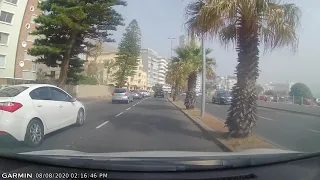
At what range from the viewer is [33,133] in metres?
7.61

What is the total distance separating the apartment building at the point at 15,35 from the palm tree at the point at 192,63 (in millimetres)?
28836

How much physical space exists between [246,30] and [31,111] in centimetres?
595

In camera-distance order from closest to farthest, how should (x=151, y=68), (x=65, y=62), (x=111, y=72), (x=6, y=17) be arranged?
(x=65, y=62), (x=6, y=17), (x=111, y=72), (x=151, y=68)

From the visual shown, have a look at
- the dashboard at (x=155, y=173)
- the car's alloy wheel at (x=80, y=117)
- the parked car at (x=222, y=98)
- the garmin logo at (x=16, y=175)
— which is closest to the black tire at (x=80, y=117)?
the car's alloy wheel at (x=80, y=117)

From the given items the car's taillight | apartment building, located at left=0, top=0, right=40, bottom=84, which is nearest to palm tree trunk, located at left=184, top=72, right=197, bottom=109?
the car's taillight

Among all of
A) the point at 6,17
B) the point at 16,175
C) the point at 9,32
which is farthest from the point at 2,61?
the point at 16,175

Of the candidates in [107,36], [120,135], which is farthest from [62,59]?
[120,135]

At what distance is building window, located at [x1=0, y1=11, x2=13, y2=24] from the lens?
45847 mm

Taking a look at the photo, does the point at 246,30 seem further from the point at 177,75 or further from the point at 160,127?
the point at 177,75

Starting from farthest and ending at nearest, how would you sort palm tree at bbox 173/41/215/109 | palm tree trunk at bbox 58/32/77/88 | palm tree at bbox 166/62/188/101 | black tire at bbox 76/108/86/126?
1. palm tree trunk at bbox 58/32/77/88
2. palm tree at bbox 166/62/188/101
3. palm tree at bbox 173/41/215/109
4. black tire at bbox 76/108/86/126

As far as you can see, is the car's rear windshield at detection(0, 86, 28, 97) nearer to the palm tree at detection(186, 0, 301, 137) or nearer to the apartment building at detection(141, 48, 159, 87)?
the palm tree at detection(186, 0, 301, 137)

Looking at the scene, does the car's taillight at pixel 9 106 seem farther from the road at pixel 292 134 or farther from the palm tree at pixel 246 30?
the road at pixel 292 134

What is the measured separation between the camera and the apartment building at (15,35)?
46.2 meters

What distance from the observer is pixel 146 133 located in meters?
10.4
